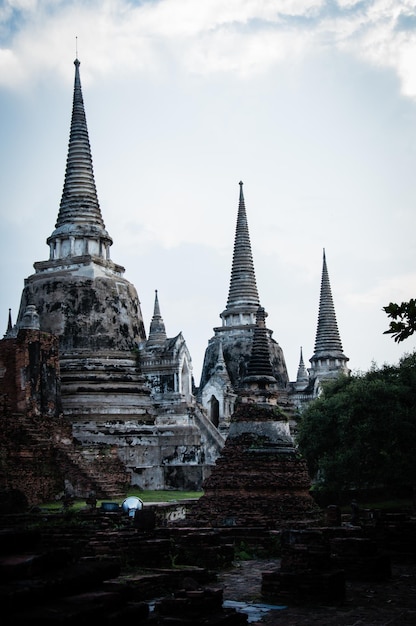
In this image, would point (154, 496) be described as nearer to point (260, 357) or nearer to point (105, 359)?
point (260, 357)

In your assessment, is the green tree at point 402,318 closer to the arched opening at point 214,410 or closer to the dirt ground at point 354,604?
the dirt ground at point 354,604

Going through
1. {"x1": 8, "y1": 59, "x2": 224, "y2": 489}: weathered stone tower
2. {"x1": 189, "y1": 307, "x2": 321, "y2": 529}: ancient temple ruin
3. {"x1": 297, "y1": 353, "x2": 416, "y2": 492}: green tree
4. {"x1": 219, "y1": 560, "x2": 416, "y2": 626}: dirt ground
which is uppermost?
{"x1": 8, "y1": 59, "x2": 224, "y2": 489}: weathered stone tower

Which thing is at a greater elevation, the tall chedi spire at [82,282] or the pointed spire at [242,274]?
the pointed spire at [242,274]

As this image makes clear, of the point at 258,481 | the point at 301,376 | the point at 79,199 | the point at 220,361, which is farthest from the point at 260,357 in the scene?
the point at 301,376

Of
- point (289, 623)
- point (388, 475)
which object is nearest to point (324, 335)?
point (388, 475)

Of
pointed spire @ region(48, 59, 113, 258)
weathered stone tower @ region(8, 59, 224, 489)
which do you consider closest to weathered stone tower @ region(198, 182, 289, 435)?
weathered stone tower @ region(8, 59, 224, 489)

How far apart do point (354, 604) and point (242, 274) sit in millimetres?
35066

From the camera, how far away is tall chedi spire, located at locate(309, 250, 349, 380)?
50844mm

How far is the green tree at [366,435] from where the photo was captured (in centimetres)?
2812

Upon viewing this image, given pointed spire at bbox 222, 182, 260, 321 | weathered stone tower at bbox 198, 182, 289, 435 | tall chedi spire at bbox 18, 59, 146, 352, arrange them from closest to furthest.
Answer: tall chedi spire at bbox 18, 59, 146, 352, weathered stone tower at bbox 198, 182, 289, 435, pointed spire at bbox 222, 182, 260, 321

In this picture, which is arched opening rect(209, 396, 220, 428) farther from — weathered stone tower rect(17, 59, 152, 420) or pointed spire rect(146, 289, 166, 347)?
weathered stone tower rect(17, 59, 152, 420)

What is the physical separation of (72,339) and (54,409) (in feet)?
16.2

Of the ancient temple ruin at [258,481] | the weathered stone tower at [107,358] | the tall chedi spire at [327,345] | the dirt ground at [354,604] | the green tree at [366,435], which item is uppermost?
the tall chedi spire at [327,345]

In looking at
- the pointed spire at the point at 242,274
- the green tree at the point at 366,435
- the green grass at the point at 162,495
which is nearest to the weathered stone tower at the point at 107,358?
the green grass at the point at 162,495
